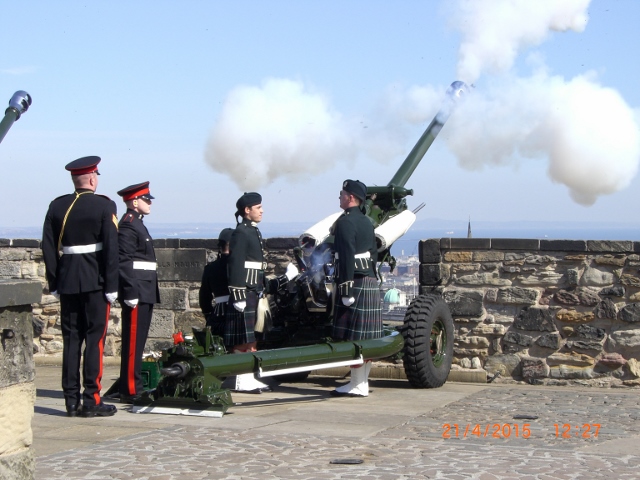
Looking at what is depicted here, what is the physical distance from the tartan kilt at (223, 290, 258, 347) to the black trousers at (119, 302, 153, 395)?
93 cm

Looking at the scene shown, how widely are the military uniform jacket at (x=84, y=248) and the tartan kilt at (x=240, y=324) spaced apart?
1.64 m

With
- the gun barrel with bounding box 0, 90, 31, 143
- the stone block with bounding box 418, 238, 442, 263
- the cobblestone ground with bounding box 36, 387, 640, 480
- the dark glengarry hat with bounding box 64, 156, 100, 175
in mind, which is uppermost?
the gun barrel with bounding box 0, 90, 31, 143

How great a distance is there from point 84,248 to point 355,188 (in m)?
2.52

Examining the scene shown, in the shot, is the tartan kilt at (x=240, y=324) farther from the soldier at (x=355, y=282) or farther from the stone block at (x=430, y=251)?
the stone block at (x=430, y=251)

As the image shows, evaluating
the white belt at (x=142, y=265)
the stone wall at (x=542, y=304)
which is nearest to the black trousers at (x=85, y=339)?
the white belt at (x=142, y=265)

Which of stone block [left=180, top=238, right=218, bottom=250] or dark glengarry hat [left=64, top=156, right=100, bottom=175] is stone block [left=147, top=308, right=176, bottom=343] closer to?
stone block [left=180, top=238, right=218, bottom=250]

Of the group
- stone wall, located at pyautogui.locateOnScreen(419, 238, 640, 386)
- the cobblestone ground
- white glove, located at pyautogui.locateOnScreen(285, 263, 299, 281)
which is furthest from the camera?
stone wall, located at pyautogui.locateOnScreen(419, 238, 640, 386)

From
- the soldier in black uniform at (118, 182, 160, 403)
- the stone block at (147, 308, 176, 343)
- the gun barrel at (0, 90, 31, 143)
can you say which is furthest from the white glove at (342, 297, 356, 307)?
the gun barrel at (0, 90, 31, 143)

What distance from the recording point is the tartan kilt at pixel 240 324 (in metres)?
8.41

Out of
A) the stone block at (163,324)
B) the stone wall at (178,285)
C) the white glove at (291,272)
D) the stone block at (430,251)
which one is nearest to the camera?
the white glove at (291,272)

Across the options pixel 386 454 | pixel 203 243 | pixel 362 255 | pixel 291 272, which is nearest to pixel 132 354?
pixel 291 272

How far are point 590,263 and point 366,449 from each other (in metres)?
4.51

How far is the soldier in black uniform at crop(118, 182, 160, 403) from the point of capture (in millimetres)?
7570

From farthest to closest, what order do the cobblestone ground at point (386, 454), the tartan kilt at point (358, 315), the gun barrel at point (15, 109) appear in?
the gun barrel at point (15, 109) < the tartan kilt at point (358, 315) < the cobblestone ground at point (386, 454)
